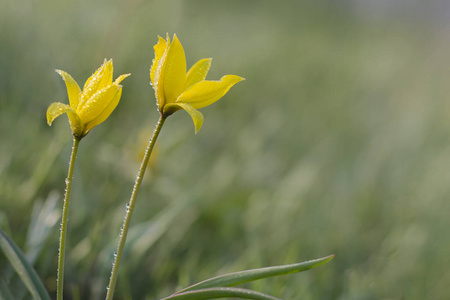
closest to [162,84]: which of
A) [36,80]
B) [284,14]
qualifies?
[36,80]

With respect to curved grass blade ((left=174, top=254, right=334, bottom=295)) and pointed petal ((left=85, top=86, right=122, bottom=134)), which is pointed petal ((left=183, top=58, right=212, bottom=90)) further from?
curved grass blade ((left=174, top=254, right=334, bottom=295))

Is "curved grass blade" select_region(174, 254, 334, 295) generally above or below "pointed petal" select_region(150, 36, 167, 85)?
below

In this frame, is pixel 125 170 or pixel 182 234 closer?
pixel 182 234

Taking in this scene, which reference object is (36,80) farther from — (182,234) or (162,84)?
(162,84)

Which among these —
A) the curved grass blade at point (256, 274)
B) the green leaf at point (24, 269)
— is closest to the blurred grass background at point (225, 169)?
the green leaf at point (24, 269)

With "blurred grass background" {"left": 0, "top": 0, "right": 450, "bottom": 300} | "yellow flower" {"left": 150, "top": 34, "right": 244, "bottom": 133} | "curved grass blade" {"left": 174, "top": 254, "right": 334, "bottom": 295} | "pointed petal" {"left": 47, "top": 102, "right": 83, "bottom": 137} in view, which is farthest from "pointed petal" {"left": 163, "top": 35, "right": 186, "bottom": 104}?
"blurred grass background" {"left": 0, "top": 0, "right": 450, "bottom": 300}

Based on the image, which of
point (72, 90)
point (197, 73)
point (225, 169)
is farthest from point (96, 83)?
point (225, 169)

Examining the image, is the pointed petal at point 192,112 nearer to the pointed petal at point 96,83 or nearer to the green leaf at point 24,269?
the pointed petal at point 96,83
